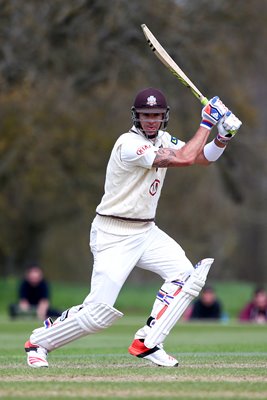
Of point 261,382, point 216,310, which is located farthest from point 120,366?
point 216,310

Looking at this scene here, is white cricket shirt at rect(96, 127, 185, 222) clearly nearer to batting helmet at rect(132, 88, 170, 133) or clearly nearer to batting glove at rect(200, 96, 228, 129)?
batting helmet at rect(132, 88, 170, 133)

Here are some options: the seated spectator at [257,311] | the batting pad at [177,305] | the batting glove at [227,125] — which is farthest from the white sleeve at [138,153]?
the seated spectator at [257,311]

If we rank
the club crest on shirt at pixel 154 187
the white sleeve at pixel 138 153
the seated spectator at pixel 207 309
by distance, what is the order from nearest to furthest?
the white sleeve at pixel 138 153 < the club crest on shirt at pixel 154 187 < the seated spectator at pixel 207 309

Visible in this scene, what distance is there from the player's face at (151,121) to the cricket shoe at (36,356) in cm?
185

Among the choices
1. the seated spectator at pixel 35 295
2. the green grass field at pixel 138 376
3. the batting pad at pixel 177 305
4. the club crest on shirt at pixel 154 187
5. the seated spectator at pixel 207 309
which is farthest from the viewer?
the seated spectator at pixel 207 309

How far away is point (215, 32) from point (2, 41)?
5218 millimetres

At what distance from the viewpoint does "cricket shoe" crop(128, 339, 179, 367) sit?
28.5 feet

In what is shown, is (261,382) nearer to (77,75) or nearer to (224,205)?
(77,75)

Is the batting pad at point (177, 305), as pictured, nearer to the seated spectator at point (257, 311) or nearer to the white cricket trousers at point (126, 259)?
the white cricket trousers at point (126, 259)

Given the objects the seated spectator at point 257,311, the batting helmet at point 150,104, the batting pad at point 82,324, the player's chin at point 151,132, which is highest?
the batting helmet at point 150,104

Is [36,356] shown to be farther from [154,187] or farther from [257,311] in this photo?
[257,311]

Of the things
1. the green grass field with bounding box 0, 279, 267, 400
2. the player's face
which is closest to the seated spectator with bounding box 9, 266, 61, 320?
the green grass field with bounding box 0, 279, 267, 400

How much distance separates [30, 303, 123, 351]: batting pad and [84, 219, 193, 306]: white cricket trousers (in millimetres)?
69

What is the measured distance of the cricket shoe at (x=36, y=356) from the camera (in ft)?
28.3
